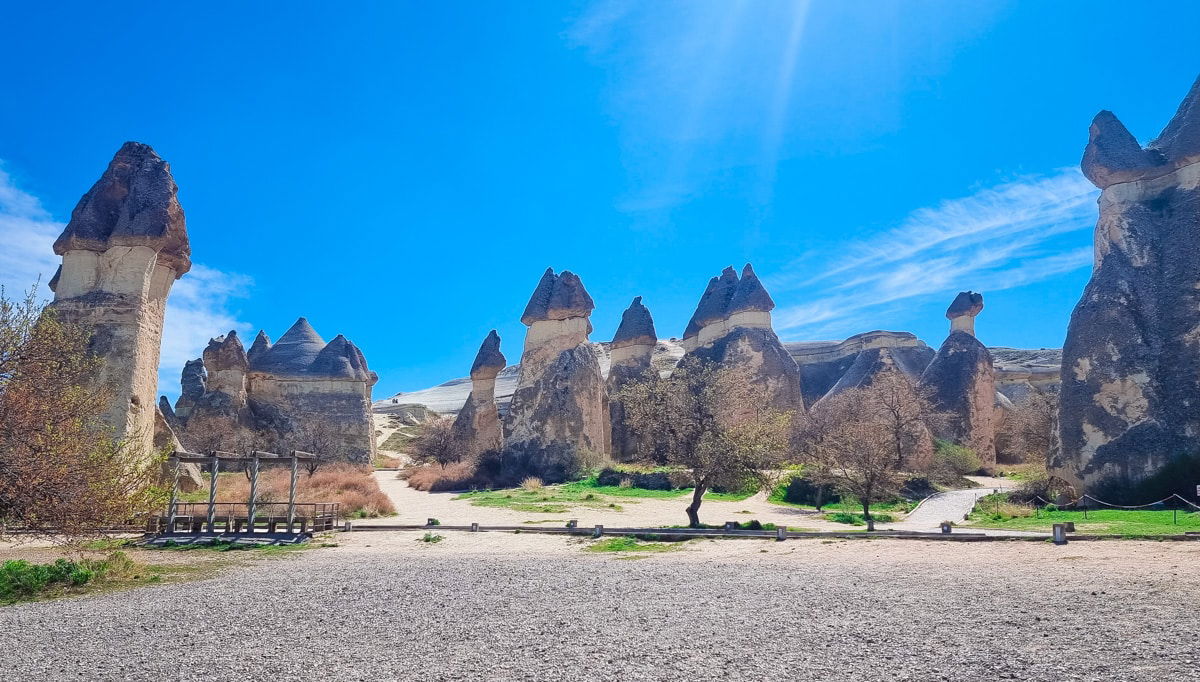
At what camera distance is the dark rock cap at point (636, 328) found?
1468 inches

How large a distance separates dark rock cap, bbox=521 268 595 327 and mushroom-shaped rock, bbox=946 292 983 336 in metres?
17.0

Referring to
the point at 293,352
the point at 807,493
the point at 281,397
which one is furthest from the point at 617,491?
the point at 293,352

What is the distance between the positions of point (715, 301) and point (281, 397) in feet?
70.3

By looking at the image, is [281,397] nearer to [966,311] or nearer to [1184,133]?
[966,311]

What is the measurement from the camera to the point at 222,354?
107 feet

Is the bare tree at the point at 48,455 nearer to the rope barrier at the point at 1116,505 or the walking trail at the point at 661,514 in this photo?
the walking trail at the point at 661,514

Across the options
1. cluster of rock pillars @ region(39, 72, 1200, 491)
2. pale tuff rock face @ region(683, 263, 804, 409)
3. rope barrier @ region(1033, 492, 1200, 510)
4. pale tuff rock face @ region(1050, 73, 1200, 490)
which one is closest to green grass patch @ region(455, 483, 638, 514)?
cluster of rock pillars @ region(39, 72, 1200, 491)

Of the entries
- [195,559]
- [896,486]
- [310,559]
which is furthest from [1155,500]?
[195,559]

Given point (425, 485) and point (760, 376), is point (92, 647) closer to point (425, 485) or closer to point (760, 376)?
point (425, 485)

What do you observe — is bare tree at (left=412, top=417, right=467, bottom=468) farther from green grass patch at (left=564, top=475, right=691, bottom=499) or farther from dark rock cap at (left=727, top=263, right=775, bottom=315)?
dark rock cap at (left=727, top=263, right=775, bottom=315)

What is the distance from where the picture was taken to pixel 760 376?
32.8 metres

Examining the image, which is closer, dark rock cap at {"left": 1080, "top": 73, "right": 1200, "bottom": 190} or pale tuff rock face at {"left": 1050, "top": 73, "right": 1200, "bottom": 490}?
pale tuff rock face at {"left": 1050, "top": 73, "right": 1200, "bottom": 490}

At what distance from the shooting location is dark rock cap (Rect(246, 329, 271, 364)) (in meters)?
36.0

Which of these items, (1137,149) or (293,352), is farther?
(293,352)
